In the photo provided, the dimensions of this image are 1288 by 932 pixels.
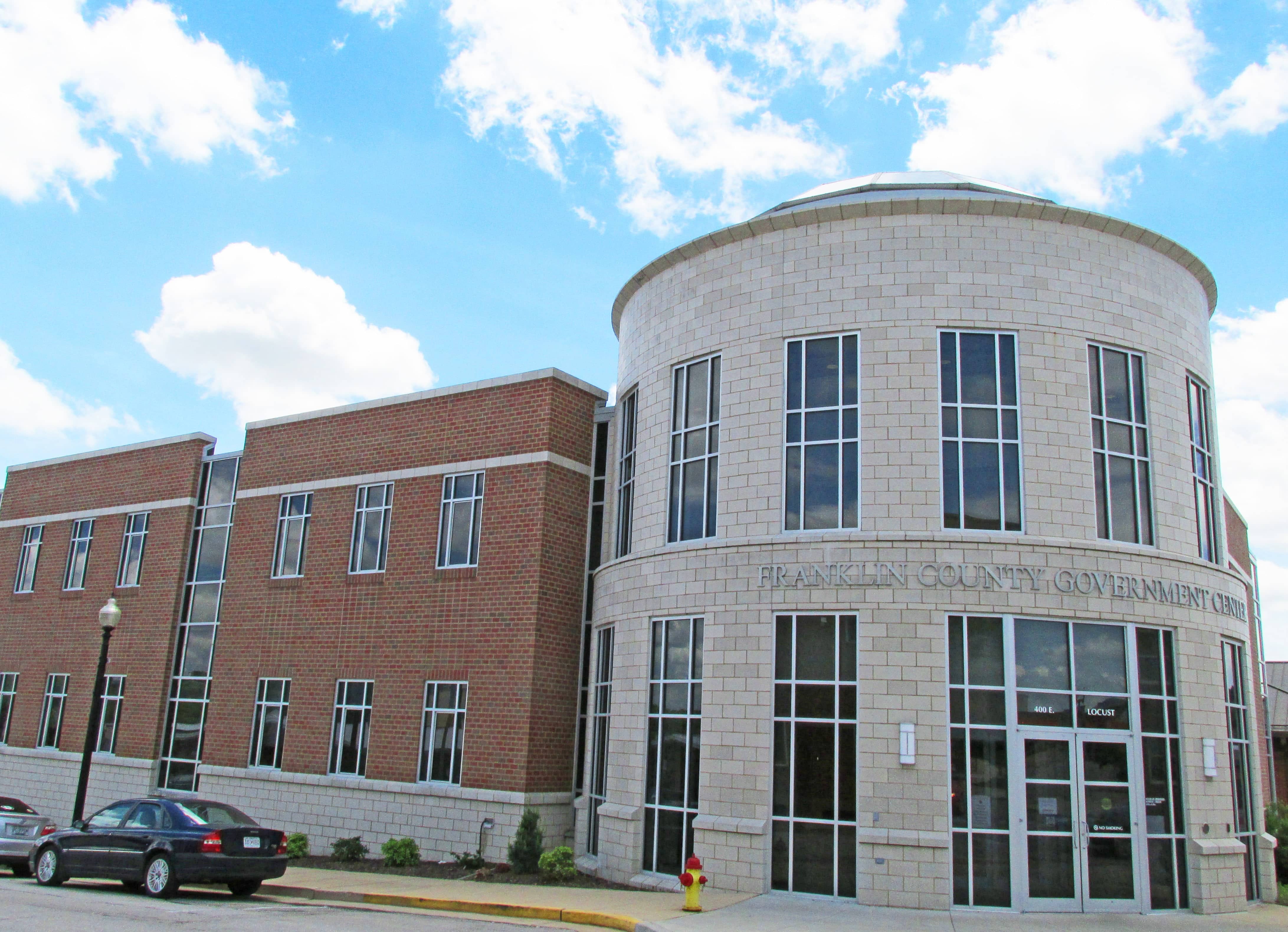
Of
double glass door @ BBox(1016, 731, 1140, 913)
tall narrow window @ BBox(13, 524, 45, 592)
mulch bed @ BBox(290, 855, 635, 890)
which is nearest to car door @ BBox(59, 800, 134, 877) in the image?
mulch bed @ BBox(290, 855, 635, 890)

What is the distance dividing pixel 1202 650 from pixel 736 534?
7118 mm

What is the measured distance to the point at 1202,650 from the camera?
1585 cm

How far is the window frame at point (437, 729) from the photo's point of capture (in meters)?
20.1

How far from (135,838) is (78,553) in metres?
16.2

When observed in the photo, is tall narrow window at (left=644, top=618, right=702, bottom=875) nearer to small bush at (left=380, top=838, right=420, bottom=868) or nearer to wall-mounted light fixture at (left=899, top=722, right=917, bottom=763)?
wall-mounted light fixture at (left=899, top=722, right=917, bottom=763)

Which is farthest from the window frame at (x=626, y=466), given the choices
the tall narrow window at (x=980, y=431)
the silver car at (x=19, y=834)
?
the silver car at (x=19, y=834)

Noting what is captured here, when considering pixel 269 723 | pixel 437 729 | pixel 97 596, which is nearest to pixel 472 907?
pixel 437 729

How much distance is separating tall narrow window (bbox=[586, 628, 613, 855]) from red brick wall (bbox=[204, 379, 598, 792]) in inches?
36.1

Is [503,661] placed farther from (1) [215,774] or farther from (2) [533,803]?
(1) [215,774]

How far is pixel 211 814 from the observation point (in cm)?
1593

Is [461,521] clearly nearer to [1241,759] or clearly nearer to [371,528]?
[371,528]

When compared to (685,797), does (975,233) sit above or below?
above

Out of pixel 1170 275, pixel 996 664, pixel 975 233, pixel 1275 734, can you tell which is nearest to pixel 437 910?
pixel 996 664

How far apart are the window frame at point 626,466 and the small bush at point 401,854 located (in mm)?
6425
